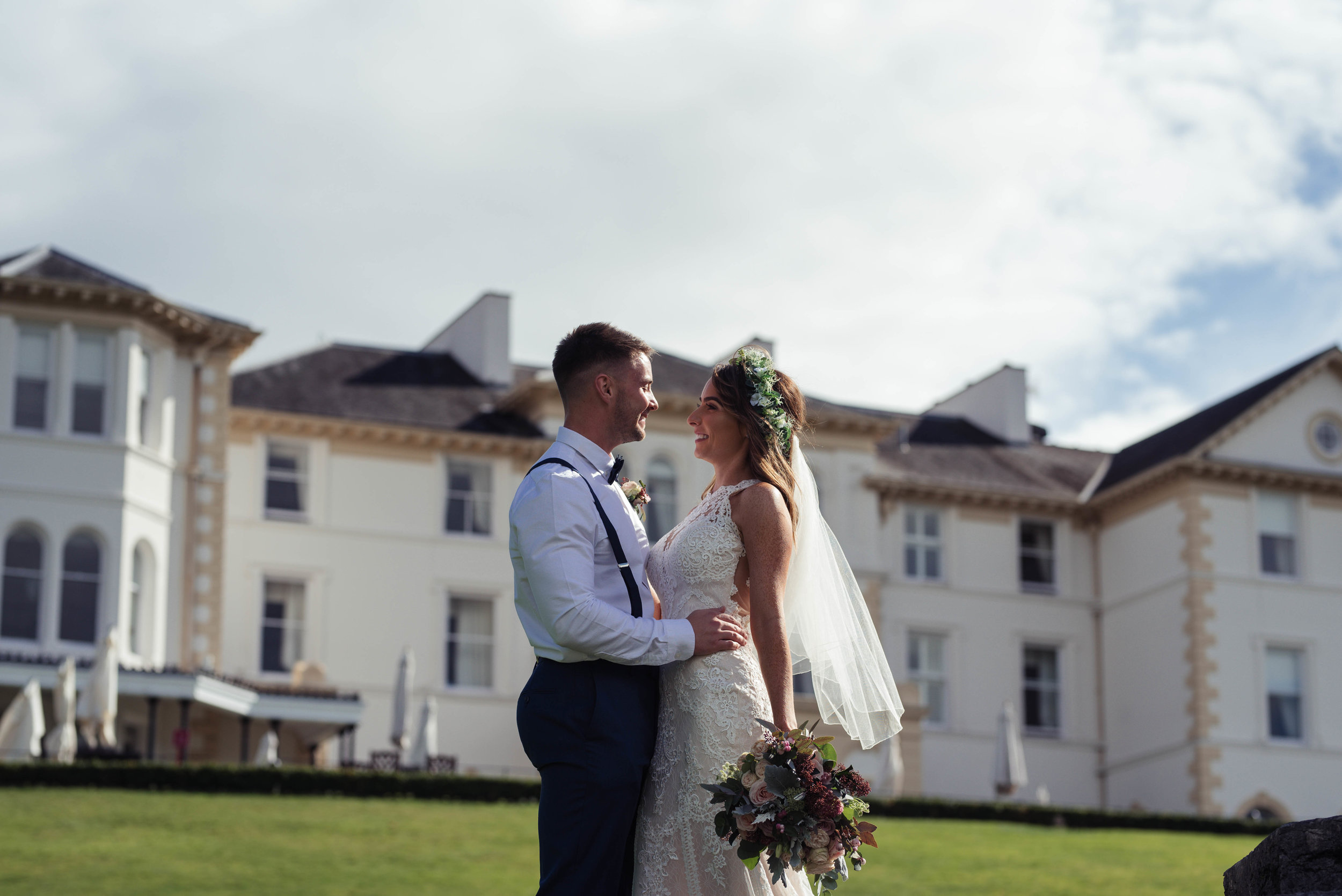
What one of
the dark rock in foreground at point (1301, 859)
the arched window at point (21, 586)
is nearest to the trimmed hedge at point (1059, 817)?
the arched window at point (21, 586)

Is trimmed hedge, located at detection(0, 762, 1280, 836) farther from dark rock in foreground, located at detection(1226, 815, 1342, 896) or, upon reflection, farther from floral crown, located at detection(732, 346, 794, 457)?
dark rock in foreground, located at detection(1226, 815, 1342, 896)

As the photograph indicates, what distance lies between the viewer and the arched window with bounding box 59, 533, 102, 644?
33.2 meters

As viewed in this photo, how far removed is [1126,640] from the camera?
4531 centimetres

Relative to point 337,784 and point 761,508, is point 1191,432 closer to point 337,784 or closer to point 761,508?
point 337,784

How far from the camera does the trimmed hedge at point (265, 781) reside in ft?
77.9

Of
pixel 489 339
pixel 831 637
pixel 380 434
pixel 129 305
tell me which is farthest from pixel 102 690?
pixel 831 637

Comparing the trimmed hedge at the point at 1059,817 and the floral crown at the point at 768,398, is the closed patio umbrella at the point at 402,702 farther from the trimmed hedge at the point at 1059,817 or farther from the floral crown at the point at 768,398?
the floral crown at the point at 768,398

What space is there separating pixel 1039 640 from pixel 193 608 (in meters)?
22.1

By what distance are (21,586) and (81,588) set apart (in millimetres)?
1070

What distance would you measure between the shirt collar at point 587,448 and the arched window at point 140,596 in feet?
93.0

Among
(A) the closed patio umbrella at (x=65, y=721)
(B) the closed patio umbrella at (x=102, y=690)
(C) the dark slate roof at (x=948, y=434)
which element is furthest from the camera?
(C) the dark slate roof at (x=948, y=434)

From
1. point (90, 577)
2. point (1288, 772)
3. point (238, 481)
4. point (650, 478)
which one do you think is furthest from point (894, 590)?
point (90, 577)

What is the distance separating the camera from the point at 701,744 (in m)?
7.18

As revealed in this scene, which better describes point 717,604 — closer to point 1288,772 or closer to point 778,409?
point 778,409
